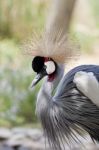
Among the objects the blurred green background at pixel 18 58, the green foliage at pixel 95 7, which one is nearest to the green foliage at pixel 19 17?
the blurred green background at pixel 18 58

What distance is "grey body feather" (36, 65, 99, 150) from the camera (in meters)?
2.40

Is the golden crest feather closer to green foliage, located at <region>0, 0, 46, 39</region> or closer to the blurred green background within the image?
the blurred green background

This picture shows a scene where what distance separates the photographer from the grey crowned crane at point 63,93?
2.38 metres

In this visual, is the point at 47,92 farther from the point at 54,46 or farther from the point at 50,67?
the point at 54,46

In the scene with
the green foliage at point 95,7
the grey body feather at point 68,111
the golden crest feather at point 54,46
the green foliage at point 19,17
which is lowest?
the grey body feather at point 68,111

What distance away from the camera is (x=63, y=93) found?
2436 mm

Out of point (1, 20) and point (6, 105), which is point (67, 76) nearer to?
point (6, 105)

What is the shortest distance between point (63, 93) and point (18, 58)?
116 inches

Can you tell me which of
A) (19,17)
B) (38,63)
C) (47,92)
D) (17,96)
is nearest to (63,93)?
(47,92)

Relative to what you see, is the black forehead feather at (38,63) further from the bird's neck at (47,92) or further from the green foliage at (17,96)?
the green foliage at (17,96)

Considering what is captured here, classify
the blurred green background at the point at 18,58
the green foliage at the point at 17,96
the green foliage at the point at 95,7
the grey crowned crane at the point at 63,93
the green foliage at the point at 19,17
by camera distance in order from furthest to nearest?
the green foliage at the point at 19,17, the green foliage at the point at 95,7, the blurred green background at the point at 18,58, the green foliage at the point at 17,96, the grey crowned crane at the point at 63,93

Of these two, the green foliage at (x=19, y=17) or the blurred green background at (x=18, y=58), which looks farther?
the green foliage at (x=19, y=17)

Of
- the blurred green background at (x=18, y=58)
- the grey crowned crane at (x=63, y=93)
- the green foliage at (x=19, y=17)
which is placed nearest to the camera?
the grey crowned crane at (x=63, y=93)

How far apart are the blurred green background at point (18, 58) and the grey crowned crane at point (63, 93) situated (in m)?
1.06
